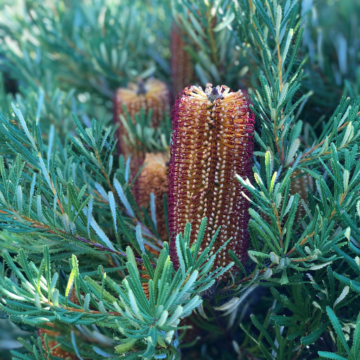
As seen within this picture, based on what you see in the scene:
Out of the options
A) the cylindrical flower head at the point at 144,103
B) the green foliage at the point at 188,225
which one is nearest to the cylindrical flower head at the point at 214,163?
the green foliage at the point at 188,225

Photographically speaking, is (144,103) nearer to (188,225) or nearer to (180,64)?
(180,64)

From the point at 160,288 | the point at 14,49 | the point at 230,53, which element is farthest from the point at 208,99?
the point at 14,49

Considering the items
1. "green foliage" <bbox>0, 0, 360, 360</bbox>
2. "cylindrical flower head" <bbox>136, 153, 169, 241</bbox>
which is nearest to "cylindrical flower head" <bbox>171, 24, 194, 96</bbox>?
"green foliage" <bbox>0, 0, 360, 360</bbox>

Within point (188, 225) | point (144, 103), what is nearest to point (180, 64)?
point (144, 103)

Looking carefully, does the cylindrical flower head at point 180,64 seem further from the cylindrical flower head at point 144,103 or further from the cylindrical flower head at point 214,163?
the cylindrical flower head at point 214,163

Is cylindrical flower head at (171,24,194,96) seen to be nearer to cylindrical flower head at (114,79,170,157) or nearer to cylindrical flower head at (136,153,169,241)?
cylindrical flower head at (114,79,170,157)
